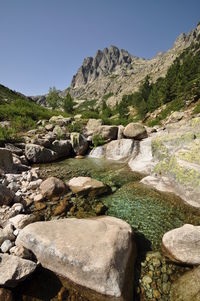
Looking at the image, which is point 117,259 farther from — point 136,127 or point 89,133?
point 89,133

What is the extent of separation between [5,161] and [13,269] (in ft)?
31.1

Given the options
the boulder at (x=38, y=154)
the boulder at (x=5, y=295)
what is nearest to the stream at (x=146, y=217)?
the boulder at (x=5, y=295)

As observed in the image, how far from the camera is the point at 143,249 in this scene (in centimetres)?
500

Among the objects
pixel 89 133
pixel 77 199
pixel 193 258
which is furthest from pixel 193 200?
pixel 89 133

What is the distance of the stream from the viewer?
4.04 m

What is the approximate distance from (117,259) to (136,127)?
15330 millimetres

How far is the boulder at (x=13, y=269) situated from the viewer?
3530 mm

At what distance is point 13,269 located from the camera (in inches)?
143

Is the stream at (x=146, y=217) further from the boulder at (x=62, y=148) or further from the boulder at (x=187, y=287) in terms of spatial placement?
the boulder at (x=62, y=148)

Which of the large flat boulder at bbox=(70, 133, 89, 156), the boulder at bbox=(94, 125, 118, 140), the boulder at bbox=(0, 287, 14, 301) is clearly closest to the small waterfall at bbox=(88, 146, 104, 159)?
the large flat boulder at bbox=(70, 133, 89, 156)

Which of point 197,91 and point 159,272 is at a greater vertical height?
point 197,91

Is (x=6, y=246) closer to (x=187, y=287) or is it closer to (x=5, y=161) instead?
(x=187, y=287)

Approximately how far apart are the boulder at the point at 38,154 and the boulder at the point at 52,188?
265 inches

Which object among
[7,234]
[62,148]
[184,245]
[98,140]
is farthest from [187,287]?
[98,140]
